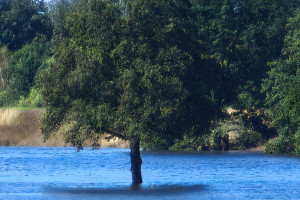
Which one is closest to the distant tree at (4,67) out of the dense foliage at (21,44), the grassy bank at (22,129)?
the dense foliage at (21,44)

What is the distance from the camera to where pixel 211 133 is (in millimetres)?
78875

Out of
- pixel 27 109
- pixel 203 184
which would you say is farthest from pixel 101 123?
pixel 27 109

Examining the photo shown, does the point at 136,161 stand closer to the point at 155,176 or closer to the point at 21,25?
the point at 155,176

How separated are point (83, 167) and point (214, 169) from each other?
11004mm

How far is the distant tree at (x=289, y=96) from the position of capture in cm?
6419

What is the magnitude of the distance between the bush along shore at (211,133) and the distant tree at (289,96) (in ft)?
26.6

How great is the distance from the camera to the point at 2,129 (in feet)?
276

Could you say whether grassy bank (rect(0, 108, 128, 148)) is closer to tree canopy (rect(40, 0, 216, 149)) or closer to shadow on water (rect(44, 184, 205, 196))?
tree canopy (rect(40, 0, 216, 149))

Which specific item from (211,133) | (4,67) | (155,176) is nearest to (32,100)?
→ (4,67)

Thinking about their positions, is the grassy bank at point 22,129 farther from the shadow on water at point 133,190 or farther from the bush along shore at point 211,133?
the shadow on water at point 133,190

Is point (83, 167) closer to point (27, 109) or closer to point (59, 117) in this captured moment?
point (59, 117)

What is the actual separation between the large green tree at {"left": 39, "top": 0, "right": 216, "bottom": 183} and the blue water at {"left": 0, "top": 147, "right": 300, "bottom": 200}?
308cm

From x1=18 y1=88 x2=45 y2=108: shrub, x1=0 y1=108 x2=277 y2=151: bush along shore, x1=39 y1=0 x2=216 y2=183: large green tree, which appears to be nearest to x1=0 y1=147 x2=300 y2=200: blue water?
x1=39 y1=0 x2=216 y2=183: large green tree

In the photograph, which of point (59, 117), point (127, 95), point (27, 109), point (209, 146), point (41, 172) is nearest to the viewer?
point (127, 95)
